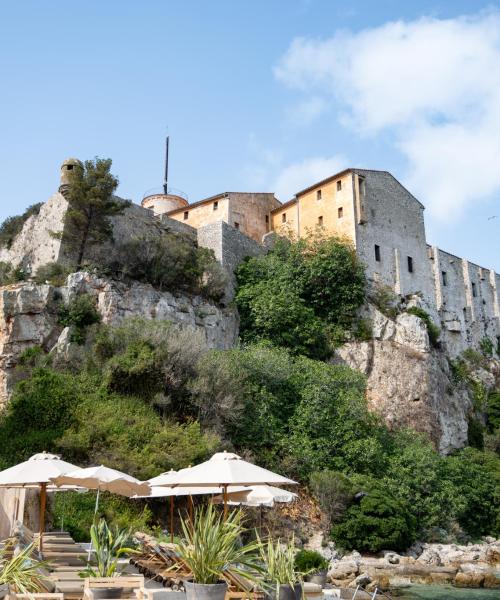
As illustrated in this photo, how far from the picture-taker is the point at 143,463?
1791 centimetres

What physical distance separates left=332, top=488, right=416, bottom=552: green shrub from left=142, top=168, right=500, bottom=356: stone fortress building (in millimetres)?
14300

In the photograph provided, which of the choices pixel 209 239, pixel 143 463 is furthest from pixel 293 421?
pixel 209 239

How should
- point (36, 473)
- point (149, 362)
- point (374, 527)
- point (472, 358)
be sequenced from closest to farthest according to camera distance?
1. point (36, 473)
2. point (374, 527)
3. point (149, 362)
4. point (472, 358)

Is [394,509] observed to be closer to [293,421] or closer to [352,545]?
[352,545]

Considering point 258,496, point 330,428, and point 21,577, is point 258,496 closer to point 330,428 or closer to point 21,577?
point 21,577

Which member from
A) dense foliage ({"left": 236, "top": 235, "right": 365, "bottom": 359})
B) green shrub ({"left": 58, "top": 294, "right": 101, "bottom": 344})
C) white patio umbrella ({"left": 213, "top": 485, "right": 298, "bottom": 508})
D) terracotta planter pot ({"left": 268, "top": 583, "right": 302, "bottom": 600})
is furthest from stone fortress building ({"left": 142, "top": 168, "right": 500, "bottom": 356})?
terracotta planter pot ({"left": 268, "top": 583, "right": 302, "bottom": 600})

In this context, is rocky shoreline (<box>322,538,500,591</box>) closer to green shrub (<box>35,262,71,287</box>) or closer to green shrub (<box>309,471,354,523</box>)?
green shrub (<box>309,471,354,523</box>)

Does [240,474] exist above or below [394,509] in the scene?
above

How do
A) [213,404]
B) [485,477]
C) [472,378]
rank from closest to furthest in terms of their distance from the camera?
[213,404] → [485,477] → [472,378]

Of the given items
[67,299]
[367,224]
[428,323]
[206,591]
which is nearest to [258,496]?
[206,591]

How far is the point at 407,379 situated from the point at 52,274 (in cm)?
1656

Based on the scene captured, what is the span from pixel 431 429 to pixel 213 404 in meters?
12.7

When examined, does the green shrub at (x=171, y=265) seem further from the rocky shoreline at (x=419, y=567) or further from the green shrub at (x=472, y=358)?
the green shrub at (x=472, y=358)

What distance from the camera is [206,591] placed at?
599 centimetres
